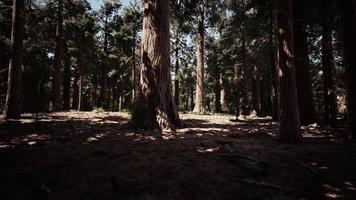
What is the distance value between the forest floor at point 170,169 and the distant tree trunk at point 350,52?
3.91 feet

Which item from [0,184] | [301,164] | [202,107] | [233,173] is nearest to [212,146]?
[233,173]

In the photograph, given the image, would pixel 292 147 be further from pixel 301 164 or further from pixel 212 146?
pixel 212 146

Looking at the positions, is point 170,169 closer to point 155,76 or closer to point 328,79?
point 155,76

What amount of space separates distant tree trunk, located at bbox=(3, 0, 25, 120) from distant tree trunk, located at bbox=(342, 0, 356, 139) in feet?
44.5

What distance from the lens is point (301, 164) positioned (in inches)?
183

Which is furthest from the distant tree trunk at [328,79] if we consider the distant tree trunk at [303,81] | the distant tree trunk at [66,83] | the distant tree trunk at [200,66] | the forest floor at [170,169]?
the distant tree trunk at [66,83]

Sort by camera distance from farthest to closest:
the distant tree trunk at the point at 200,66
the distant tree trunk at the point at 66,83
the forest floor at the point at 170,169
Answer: the distant tree trunk at the point at 66,83 < the distant tree trunk at the point at 200,66 < the forest floor at the point at 170,169

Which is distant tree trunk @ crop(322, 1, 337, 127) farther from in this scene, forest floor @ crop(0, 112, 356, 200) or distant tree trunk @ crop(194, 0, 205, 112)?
distant tree trunk @ crop(194, 0, 205, 112)

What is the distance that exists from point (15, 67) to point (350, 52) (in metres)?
14.1

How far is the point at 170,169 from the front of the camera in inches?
163

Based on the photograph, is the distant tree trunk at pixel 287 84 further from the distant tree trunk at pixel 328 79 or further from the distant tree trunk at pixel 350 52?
the distant tree trunk at pixel 328 79

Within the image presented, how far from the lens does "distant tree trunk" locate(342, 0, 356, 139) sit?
23.5 ft

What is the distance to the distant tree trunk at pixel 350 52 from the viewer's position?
716cm

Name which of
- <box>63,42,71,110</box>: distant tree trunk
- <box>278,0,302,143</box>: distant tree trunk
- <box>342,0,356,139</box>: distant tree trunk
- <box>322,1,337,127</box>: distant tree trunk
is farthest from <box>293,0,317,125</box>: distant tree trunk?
<box>63,42,71,110</box>: distant tree trunk
